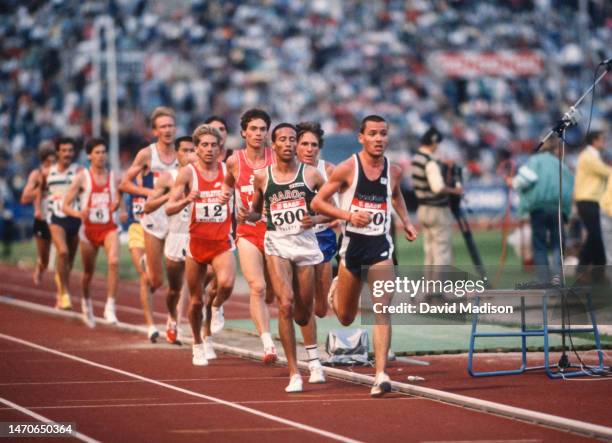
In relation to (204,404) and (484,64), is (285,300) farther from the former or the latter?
(484,64)

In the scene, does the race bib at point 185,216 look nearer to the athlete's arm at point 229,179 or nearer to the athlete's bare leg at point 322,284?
the athlete's arm at point 229,179

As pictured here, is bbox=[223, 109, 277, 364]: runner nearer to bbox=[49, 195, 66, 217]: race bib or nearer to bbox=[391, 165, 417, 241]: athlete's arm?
bbox=[391, 165, 417, 241]: athlete's arm

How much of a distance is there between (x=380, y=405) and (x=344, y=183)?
5.83 ft

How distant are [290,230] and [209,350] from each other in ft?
7.92

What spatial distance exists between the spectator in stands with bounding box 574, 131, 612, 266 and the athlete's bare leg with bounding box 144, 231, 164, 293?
6190mm

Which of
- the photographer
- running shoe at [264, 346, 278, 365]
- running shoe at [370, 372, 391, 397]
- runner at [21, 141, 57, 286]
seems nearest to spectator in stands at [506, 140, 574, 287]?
the photographer

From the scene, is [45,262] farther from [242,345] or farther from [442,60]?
[442,60]

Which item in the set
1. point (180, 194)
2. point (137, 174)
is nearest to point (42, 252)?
point (137, 174)

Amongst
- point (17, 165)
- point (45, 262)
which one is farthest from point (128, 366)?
point (17, 165)

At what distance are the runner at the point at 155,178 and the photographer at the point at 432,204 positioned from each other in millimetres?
3837

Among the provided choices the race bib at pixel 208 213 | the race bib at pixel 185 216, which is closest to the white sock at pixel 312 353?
the race bib at pixel 208 213

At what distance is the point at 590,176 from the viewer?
17.2 meters

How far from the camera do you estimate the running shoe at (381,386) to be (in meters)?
9.59

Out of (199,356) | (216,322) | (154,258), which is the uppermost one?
(154,258)
